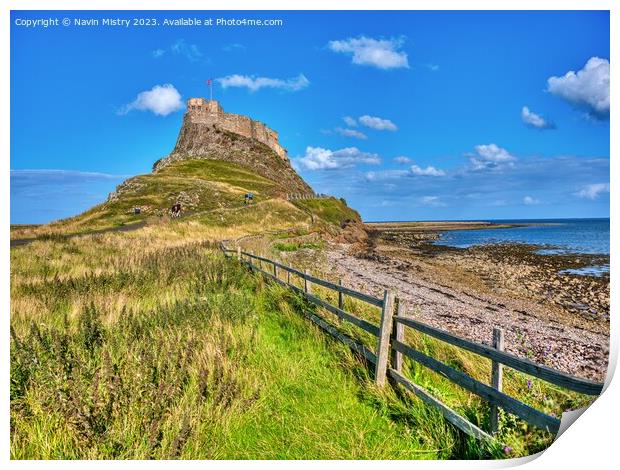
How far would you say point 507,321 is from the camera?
14.7 meters

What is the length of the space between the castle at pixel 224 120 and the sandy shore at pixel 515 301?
3195 inches

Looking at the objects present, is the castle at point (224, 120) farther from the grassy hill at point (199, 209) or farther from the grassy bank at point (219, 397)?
the grassy bank at point (219, 397)

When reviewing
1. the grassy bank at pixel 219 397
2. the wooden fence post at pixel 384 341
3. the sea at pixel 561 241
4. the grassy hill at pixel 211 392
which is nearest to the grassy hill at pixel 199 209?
the sea at pixel 561 241

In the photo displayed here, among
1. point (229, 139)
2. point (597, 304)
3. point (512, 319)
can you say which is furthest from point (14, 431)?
point (229, 139)

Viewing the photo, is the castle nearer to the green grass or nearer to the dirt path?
the dirt path

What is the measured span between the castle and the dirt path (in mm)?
87487

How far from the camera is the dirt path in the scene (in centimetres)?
1041

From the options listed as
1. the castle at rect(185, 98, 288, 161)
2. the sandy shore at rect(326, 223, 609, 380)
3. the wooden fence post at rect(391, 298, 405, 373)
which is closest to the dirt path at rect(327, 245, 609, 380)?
the sandy shore at rect(326, 223, 609, 380)

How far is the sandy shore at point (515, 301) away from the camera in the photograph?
1131 centimetres

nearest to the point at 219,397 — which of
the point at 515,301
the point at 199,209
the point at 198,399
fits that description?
the point at 198,399
